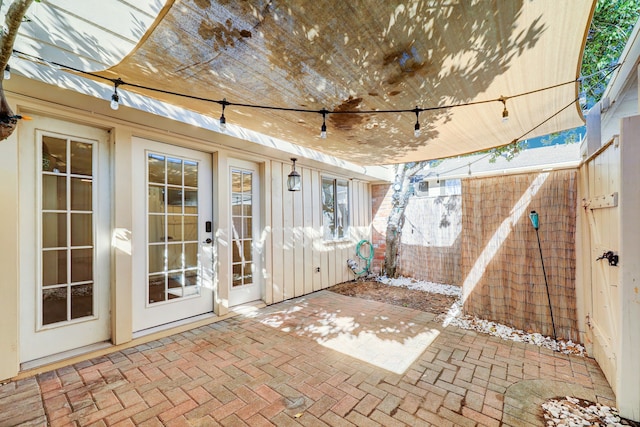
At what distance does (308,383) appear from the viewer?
2242 millimetres

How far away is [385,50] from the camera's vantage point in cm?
181

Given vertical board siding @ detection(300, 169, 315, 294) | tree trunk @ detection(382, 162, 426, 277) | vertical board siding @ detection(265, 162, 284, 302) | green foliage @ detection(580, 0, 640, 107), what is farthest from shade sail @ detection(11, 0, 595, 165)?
tree trunk @ detection(382, 162, 426, 277)

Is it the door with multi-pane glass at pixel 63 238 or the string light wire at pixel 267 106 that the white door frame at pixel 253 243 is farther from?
the string light wire at pixel 267 106

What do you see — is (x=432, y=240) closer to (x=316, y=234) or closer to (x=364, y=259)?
(x=364, y=259)

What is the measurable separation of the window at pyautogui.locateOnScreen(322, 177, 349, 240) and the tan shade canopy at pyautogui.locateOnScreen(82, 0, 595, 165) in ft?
8.88

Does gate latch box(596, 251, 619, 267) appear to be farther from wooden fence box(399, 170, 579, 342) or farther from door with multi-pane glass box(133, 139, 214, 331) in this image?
door with multi-pane glass box(133, 139, 214, 331)

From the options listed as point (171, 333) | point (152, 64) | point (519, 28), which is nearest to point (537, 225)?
point (519, 28)

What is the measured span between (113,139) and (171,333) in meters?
2.22

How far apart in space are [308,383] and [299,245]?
108 inches

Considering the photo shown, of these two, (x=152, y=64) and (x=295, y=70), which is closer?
(x=152, y=64)

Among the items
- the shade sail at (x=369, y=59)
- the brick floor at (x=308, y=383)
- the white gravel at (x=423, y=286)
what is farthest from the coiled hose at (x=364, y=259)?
the shade sail at (x=369, y=59)

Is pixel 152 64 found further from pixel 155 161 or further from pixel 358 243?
pixel 358 243

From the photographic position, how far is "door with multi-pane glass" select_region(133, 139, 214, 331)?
10.1ft

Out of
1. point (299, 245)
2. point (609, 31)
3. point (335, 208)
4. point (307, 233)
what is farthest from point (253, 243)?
point (609, 31)
